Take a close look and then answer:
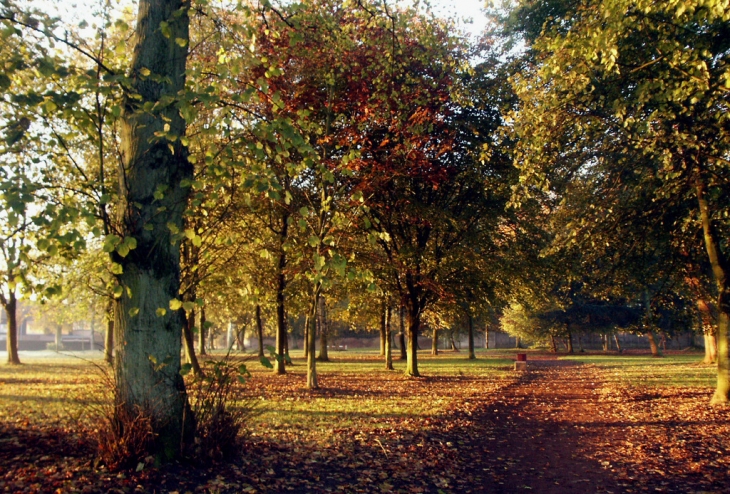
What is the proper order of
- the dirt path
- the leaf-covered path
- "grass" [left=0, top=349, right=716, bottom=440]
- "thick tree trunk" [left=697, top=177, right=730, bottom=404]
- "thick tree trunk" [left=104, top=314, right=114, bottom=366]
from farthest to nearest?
"thick tree trunk" [left=697, top=177, right=730, bottom=404], "grass" [left=0, top=349, right=716, bottom=440], "thick tree trunk" [left=104, top=314, right=114, bottom=366], the dirt path, the leaf-covered path

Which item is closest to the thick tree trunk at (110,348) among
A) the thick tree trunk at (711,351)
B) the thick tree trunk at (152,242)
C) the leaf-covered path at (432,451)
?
the thick tree trunk at (152,242)

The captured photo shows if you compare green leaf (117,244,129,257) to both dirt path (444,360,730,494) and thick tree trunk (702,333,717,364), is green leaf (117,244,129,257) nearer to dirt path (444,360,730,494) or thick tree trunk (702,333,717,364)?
dirt path (444,360,730,494)

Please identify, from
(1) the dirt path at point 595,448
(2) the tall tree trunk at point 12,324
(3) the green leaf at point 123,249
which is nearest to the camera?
(3) the green leaf at point 123,249

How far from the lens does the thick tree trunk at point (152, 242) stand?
5.70 metres

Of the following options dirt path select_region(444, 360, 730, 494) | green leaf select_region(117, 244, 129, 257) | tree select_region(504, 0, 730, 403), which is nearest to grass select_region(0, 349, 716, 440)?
green leaf select_region(117, 244, 129, 257)

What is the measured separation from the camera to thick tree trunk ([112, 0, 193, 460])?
570 centimetres

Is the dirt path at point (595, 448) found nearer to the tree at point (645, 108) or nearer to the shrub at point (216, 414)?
the tree at point (645, 108)

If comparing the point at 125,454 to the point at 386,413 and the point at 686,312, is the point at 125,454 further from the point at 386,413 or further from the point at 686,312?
the point at 686,312

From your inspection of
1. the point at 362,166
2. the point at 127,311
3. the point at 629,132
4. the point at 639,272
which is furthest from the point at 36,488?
the point at 639,272

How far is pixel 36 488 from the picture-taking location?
16.3 ft

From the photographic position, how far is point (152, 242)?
5789 mm

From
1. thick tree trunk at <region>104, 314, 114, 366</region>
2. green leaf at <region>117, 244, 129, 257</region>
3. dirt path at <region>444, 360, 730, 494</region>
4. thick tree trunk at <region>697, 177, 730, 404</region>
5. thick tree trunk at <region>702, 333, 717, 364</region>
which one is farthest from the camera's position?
thick tree trunk at <region>702, 333, 717, 364</region>

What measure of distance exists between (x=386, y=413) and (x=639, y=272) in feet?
28.5

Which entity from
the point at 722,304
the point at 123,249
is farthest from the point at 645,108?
the point at 123,249
